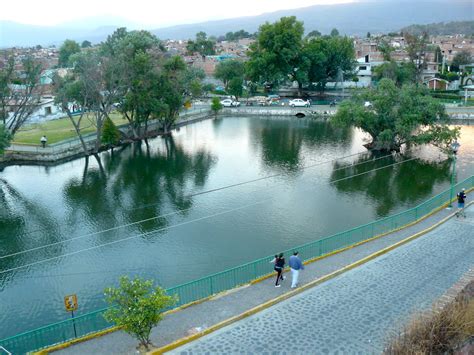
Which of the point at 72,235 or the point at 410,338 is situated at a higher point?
the point at 410,338

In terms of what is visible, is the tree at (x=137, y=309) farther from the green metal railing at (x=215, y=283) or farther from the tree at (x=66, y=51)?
the tree at (x=66, y=51)

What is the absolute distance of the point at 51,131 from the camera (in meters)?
50.8

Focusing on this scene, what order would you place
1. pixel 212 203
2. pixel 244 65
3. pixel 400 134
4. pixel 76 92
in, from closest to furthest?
pixel 212 203 < pixel 400 134 < pixel 76 92 < pixel 244 65

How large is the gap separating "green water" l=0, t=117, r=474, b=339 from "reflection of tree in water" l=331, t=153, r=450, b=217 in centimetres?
7

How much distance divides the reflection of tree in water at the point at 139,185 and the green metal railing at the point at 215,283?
31.3 feet

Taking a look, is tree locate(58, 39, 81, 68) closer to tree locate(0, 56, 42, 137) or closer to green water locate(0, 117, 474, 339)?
tree locate(0, 56, 42, 137)

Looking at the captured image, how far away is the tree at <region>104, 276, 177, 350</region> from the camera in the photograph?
12273 millimetres

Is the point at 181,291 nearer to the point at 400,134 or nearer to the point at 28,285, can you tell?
the point at 28,285

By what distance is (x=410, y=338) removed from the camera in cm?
1112

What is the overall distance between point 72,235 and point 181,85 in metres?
26.8

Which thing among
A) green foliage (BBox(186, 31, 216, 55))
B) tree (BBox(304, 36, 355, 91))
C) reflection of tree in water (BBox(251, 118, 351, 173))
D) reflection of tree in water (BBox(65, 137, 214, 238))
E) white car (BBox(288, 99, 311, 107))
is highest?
green foliage (BBox(186, 31, 216, 55))

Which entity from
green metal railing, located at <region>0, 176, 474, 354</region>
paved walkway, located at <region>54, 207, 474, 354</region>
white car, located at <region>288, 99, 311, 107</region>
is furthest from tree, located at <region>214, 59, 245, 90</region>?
paved walkway, located at <region>54, 207, 474, 354</region>

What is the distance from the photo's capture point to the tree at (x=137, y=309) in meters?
12.3

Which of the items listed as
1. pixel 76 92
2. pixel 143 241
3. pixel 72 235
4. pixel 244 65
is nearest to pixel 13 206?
pixel 72 235
